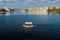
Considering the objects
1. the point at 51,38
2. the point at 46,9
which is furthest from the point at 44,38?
the point at 46,9

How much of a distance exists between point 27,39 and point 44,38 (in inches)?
117

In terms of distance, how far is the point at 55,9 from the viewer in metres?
149

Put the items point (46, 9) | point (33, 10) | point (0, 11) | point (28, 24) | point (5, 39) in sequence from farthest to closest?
point (33, 10) < point (46, 9) < point (0, 11) < point (28, 24) < point (5, 39)

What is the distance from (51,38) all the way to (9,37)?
7478mm

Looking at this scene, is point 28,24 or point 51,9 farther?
point 51,9

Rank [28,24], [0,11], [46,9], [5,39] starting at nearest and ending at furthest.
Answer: [5,39], [28,24], [0,11], [46,9]

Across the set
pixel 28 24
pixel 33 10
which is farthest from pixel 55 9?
pixel 28 24

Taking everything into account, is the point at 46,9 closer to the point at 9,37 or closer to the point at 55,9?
the point at 55,9

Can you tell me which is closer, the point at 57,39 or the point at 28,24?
the point at 57,39

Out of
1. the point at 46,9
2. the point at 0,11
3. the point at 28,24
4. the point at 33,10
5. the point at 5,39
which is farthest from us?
the point at 33,10

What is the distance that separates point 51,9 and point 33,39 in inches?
4603

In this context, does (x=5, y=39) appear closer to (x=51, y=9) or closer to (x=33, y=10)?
(x=51, y=9)

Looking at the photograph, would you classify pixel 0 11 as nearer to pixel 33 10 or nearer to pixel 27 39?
pixel 33 10

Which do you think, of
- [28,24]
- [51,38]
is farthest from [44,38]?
[28,24]
